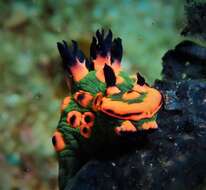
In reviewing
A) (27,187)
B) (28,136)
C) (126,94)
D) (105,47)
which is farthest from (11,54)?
(126,94)

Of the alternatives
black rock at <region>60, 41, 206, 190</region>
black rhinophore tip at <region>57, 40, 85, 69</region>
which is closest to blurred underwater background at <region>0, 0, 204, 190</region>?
black rhinophore tip at <region>57, 40, 85, 69</region>

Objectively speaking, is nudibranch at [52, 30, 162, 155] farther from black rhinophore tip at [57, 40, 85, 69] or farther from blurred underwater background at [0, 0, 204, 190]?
blurred underwater background at [0, 0, 204, 190]

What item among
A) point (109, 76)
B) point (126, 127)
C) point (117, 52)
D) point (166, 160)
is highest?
point (117, 52)

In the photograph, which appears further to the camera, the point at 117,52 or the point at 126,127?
the point at 117,52

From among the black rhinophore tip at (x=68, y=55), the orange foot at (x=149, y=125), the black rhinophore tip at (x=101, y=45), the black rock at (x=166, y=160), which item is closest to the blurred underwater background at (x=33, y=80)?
the black rhinophore tip at (x=68, y=55)

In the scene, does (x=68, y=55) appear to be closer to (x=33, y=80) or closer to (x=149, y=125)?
(x=149, y=125)

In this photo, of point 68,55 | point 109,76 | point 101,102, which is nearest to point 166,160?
point 101,102

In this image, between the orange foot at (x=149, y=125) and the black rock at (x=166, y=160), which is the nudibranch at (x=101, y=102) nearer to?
the orange foot at (x=149, y=125)
